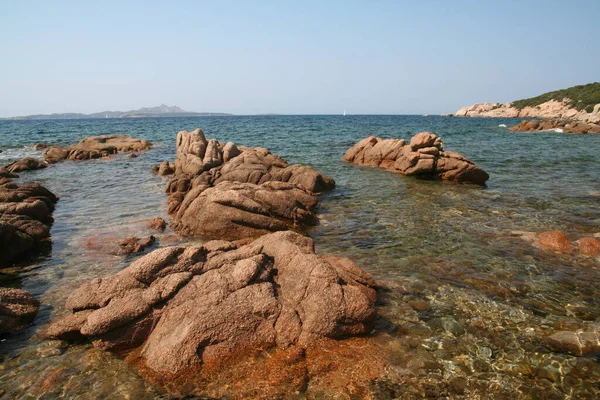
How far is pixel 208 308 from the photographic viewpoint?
7.05 metres

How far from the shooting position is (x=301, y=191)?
17016 millimetres

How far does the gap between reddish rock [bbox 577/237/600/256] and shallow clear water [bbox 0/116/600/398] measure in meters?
0.54

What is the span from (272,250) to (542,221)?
1121 centimetres

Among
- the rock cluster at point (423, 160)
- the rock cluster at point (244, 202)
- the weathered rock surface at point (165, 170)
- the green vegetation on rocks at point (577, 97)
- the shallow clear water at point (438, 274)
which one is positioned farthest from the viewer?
the green vegetation on rocks at point (577, 97)

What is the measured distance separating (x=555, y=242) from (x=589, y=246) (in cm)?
84

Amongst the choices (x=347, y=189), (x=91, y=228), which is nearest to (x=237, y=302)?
(x=91, y=228)

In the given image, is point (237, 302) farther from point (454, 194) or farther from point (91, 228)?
point (454, 194)

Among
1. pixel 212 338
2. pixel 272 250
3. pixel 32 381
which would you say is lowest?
pixel 32 381

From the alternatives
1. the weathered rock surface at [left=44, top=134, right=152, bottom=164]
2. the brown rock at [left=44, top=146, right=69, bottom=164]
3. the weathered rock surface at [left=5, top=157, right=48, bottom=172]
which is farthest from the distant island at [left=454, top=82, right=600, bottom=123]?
the weathered rock surface at [left=5, top=157, right=48, bottom=172]

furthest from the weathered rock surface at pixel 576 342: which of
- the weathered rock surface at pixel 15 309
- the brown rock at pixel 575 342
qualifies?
the weathered rock surface at pixel 15 309

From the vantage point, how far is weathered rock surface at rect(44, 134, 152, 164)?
122 feet

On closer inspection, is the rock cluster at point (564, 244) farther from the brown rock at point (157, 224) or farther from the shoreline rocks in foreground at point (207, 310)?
the brown rock at point (157, 224)

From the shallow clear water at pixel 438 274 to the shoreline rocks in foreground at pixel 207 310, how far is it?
487 mm

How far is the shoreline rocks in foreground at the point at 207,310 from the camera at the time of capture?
668 cm
